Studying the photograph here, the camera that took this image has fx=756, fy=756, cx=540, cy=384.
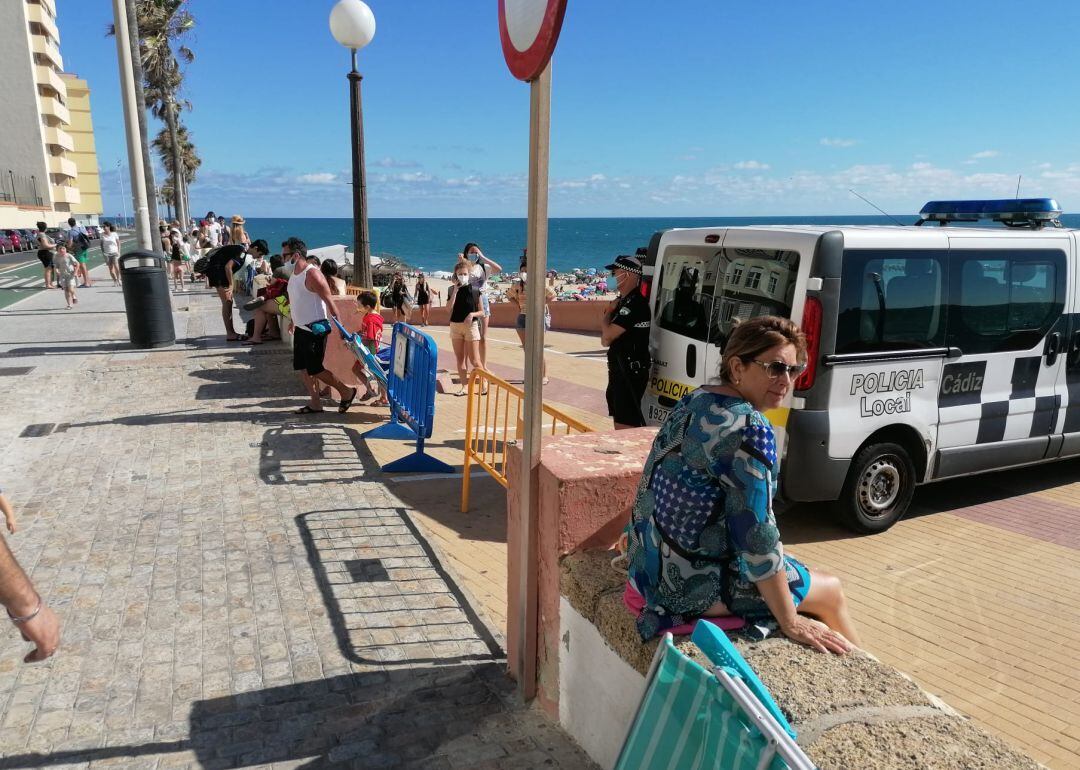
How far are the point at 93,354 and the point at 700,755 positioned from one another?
1200 cm

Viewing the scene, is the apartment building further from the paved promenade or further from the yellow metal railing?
the yellow metal railing

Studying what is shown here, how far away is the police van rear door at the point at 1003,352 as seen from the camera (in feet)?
17.9

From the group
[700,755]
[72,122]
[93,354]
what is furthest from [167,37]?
[72,122]

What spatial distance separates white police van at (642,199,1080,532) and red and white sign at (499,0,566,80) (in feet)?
7.34

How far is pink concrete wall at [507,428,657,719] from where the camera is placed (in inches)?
116

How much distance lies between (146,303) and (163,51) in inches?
1317

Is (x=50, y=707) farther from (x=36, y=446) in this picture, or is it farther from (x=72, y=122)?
(x=72, y=122)

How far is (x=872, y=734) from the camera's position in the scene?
175 cm

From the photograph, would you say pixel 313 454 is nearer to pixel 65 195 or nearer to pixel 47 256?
pixel 47 256

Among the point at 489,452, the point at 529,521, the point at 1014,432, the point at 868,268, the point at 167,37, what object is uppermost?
the point at 167,37

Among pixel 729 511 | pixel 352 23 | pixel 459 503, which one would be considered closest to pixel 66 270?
pixel 352 23

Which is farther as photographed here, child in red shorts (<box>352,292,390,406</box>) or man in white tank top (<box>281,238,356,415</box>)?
A: child in red shorts (<box>352,292,390,406</box>)

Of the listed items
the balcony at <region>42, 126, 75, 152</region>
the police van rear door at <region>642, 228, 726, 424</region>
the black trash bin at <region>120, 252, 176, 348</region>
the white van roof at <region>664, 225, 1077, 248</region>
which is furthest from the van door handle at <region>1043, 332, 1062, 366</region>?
the balcony at <region>42, 126, 75, 152</region>

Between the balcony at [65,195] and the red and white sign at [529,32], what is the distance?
84.0 metres
